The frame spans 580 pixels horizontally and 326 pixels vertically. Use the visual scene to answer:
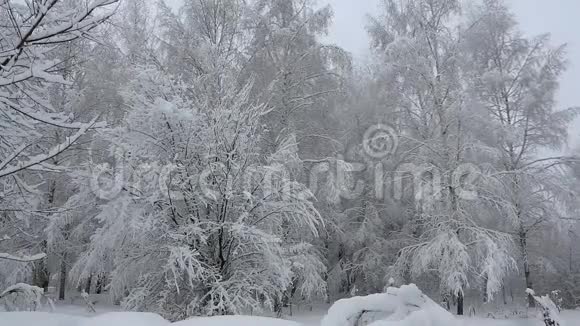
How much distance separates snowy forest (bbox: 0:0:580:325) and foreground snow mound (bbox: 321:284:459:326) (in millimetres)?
4562

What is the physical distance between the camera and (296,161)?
29.7 feet

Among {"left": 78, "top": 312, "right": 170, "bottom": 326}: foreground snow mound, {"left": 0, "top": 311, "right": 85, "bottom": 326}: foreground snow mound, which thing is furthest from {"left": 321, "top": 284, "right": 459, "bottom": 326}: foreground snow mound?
{"left": 0, "top": 311, "right": 85, "bottom": 326}: foreground snow mound

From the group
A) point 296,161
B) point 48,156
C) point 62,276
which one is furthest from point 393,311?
point 62,276

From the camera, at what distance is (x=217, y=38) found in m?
12.0

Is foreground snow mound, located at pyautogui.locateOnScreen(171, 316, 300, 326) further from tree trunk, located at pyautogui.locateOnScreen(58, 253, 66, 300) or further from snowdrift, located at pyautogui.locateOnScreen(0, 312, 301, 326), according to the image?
tree trunk, located at pyautogui.locateOnScreen(58, 253, 66, 300)

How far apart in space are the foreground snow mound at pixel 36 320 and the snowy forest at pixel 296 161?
2.95m

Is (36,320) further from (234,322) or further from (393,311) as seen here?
(393,311)

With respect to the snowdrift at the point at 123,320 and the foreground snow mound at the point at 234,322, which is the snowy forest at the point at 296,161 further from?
the foreground snow mound at the point at 234,322

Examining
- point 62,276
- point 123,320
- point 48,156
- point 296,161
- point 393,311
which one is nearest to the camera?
point 393,311

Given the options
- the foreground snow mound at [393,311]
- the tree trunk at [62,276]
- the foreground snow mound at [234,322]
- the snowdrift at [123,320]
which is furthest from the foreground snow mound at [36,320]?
the tree trunk at [62,276]

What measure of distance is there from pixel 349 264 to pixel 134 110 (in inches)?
382

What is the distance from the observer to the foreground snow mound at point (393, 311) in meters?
2.46

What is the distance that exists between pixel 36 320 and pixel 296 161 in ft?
19.8

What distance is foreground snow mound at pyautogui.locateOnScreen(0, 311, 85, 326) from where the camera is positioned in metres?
3.49
